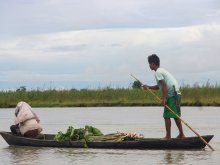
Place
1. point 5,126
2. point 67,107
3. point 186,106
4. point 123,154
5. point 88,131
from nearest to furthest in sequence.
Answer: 1. point 123,154
2. point 88,131
3. point 5,126
4. point 186,106
5. point 67,107

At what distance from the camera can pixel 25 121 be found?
12.5 meters

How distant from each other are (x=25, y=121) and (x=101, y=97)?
19681 mm

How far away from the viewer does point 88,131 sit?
40.2 feet

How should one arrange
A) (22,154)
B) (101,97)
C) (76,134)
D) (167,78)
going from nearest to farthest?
(167,78) → (22,154) → (76,134) → (101,97)

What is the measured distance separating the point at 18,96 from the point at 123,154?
22484 millimetres

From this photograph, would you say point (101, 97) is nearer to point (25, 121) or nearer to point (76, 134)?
point (25, 121)

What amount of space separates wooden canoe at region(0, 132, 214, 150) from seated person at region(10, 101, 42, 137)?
6.2 inches

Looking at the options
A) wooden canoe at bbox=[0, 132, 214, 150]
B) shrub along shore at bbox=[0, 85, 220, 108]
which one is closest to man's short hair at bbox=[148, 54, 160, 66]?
wooden canoe at bbox=[0, 132, 214, 150]

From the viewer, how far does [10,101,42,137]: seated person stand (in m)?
12.4

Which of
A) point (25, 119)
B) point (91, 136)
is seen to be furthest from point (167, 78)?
point (25, 119)

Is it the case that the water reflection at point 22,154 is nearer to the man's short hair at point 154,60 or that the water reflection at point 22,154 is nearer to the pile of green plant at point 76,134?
the pile of green plant at point 76,134

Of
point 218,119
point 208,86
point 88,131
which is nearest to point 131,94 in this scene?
point 208,86

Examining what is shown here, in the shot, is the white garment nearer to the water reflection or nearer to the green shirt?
the water reflection

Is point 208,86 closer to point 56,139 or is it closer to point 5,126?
point 5,126
